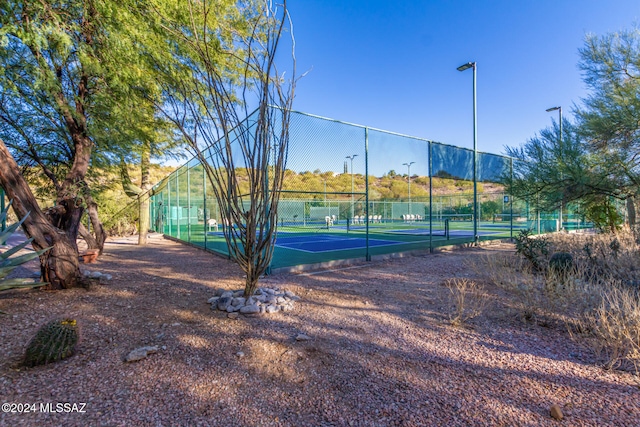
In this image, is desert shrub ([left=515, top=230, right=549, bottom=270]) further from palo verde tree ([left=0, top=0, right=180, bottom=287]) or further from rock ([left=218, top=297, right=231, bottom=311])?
palo verde tree ([left=0, top=0, right=180, bottom=287])

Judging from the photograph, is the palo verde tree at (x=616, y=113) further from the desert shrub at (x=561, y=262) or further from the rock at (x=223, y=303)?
the rock at (x=223, y=303)

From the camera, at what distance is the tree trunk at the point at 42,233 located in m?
4.07

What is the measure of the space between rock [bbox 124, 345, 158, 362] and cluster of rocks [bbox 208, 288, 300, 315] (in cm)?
115

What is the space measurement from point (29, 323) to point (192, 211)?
8844mm

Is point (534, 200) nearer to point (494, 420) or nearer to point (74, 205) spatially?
point (494, 420)

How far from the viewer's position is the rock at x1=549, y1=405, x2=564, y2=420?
1.84 meters

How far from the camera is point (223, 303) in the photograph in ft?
12.7

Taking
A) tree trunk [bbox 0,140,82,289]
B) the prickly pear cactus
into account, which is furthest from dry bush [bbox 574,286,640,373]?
tree trunk [bbox 0,140,82,289]

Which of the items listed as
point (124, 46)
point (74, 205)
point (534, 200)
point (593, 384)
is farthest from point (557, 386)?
point (534, 200)

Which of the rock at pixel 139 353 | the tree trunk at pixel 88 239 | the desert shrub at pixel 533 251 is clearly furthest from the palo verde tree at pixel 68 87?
the desert shrub at pixel 533 251

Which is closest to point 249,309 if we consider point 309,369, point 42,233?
point 309,369

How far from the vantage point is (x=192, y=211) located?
11.8 m

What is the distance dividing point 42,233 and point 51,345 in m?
2.74

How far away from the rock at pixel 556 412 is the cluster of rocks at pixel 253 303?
2716mm
